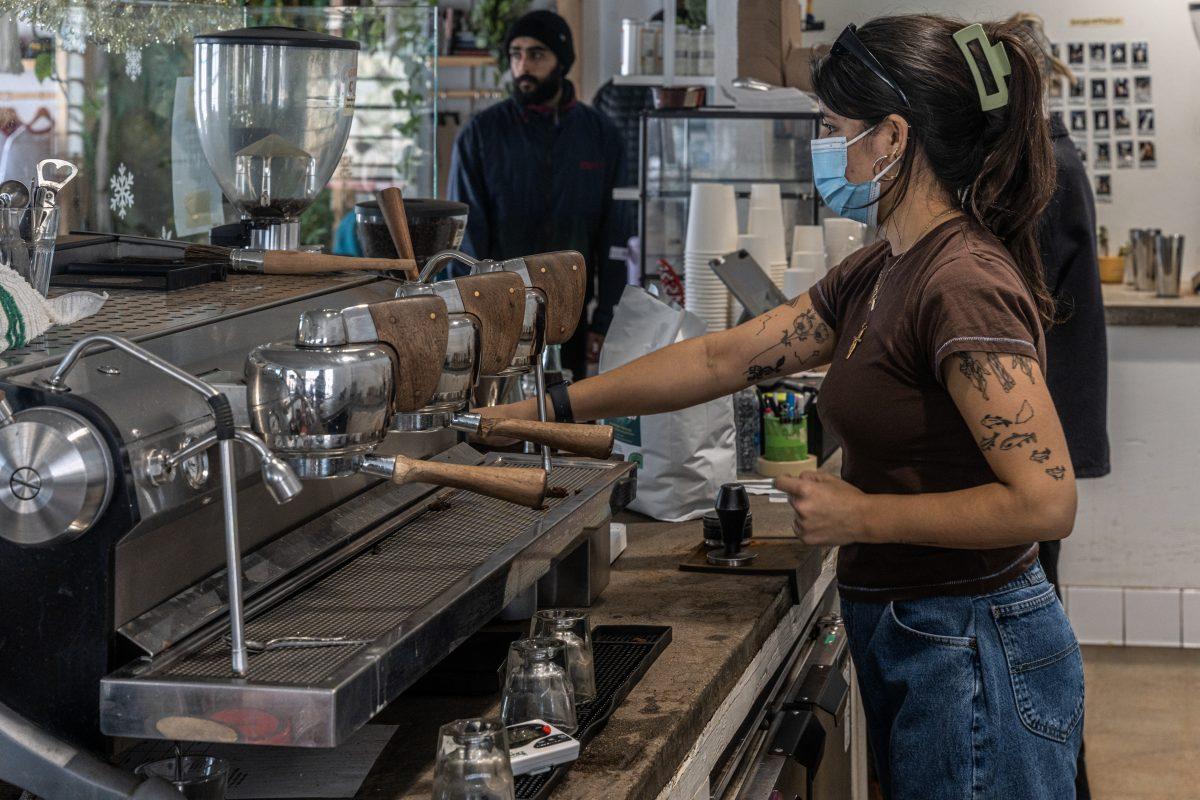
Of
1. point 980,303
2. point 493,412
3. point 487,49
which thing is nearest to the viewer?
point 980,303

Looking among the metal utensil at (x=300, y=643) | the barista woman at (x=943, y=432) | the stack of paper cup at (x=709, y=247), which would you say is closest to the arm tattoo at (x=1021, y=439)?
the barista woman at (x=943, y=432)

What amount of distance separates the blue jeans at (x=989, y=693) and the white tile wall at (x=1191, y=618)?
3.25 m

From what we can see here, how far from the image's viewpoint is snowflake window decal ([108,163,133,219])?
2297 millimetres

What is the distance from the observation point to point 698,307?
10.1ft

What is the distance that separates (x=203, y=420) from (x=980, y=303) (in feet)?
2.64

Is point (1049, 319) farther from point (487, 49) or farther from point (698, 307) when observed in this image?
point (487, 49)

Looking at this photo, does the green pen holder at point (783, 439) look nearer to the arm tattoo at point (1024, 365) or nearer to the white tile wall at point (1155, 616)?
the arm tattoo at point (1024, 365)

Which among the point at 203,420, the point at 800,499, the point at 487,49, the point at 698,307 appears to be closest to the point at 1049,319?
the point at 800,499

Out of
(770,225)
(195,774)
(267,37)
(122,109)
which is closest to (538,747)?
(195,774)

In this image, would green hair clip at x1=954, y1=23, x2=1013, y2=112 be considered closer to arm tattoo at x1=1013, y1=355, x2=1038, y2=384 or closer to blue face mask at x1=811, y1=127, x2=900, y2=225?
blue face mask at x1=811, y1=127, x2=900, y2=225

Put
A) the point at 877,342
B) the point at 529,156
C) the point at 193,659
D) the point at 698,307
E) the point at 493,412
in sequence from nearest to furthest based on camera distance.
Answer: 1. the point at 193,659
2. the point at 877,342
3. the point at 493,412
4. the point at 698,307
5. the point at 529,156

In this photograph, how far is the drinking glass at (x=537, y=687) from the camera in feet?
4.34

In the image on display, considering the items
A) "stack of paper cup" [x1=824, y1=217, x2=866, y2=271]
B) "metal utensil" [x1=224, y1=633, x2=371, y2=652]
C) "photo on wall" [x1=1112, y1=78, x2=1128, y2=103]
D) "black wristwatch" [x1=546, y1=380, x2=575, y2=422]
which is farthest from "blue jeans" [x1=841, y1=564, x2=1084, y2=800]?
"photo on wall" [x1=1112, y1=78, x2=1128, y2=103]

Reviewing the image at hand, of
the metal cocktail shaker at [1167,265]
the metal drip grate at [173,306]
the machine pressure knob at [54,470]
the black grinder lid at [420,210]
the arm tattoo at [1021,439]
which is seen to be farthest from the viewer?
the metal cocktail shaker at [1167,265]
